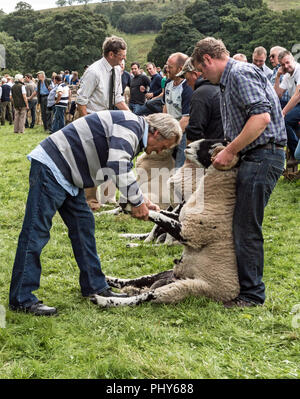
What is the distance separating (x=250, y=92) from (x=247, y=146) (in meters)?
0.45

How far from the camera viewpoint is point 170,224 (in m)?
4.38

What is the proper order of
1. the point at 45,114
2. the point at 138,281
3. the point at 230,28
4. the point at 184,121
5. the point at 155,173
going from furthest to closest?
the point at 230,28, the point at 45,114, the point at 184,121, the point at 155,173, the point at 138,281

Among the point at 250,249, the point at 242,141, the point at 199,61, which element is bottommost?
the point at 250,249

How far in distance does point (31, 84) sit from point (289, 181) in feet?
48.0

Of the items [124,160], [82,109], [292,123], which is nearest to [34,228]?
[124,160]

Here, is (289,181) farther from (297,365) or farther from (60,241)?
(297,365)

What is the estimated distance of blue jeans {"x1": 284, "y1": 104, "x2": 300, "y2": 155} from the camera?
9188 mm

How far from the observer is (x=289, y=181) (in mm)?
9727

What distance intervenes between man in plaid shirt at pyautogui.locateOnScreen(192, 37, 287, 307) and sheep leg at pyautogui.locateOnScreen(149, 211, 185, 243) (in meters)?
0.51

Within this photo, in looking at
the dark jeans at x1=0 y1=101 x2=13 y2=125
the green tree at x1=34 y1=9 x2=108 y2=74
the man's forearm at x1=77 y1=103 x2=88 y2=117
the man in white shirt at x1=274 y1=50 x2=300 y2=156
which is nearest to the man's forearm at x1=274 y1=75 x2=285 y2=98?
the man in white shirt at x1=274 y1=50 x2=300 y2=156

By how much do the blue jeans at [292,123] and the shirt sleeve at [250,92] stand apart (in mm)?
5686

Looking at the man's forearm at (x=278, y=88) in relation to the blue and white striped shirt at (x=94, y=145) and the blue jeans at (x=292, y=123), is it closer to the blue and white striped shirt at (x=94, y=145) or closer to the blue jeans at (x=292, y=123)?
the blue jeans at (x=292, y=123)

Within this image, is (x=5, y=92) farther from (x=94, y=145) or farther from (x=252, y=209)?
(x=252, y=209)
